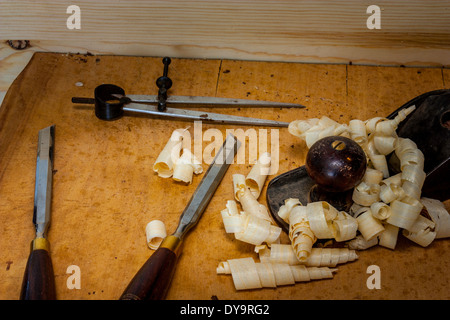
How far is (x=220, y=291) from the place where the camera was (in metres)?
1.09

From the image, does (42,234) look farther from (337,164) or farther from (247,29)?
(247,29)

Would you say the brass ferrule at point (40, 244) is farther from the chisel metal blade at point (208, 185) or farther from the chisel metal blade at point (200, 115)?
the chisel metal blade at point (200, 115)

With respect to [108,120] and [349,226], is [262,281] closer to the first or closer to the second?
[349,226]

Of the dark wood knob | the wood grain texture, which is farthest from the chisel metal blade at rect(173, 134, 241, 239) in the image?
the wood grain texture

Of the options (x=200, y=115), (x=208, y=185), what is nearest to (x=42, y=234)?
(x=208, y=185)

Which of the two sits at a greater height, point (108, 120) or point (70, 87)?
point (70, 87)

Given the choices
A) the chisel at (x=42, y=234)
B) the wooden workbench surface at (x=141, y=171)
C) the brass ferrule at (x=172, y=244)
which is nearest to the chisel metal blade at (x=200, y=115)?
the wooden workbench surface at (x=141, y=171)

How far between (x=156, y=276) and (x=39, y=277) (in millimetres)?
252

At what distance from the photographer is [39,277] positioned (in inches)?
38.9

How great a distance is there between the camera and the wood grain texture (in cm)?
154

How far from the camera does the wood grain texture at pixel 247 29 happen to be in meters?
1.54

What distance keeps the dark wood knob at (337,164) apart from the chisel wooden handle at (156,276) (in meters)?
0.38
